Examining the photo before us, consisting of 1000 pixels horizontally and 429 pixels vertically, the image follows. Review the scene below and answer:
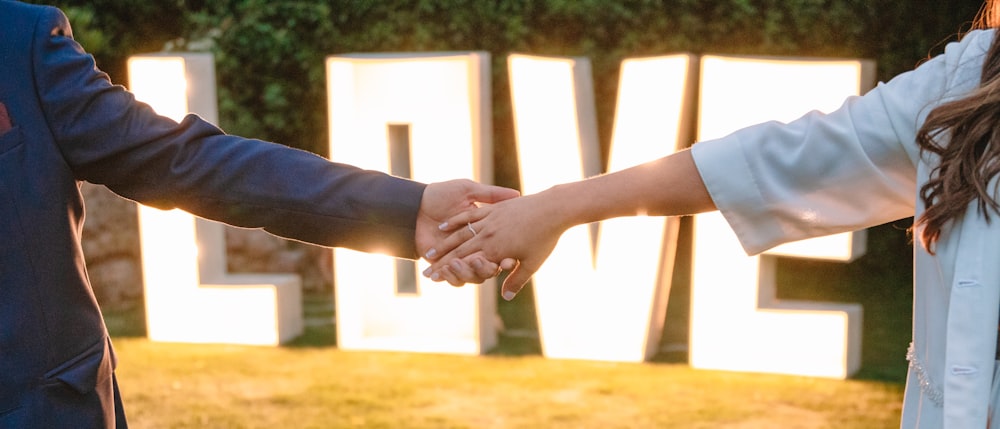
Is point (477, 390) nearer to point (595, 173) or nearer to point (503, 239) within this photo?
point (595, 173)

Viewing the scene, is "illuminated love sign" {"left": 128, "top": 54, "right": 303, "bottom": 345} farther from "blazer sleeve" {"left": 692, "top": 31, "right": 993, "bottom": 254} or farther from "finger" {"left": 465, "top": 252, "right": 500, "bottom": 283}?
"blazer sleeve" {"left": 692, "top": 31, "right": 993, "bottom": 254}

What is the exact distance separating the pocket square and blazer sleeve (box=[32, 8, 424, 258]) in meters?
0.07

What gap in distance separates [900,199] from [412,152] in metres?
4.18

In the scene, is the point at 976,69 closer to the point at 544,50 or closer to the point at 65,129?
the point at 65,129

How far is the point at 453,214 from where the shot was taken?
9.69ft

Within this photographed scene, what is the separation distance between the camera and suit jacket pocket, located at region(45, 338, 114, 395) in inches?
75.8

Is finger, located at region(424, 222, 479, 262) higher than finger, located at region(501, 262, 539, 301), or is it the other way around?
finger, located at region(424, 222, 479, 262)

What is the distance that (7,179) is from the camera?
1867 mm

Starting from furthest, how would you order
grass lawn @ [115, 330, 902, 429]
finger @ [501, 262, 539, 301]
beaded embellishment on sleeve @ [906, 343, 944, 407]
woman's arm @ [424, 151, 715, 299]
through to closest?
1. grass lawn @ [115, 330, 902, 429]
2. finger @ [501, 262, 539, 301]
3. woman's arm @ [424, 151, 715, 299]
4. beaded embellishment on sleeve @ [906, 343, 944, 407]

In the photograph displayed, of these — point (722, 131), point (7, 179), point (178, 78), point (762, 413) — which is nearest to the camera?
point (7, 179)

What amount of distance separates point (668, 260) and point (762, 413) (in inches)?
43.9

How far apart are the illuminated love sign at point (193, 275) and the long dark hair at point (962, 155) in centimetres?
486

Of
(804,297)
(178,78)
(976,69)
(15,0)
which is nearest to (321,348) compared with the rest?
(178,78)

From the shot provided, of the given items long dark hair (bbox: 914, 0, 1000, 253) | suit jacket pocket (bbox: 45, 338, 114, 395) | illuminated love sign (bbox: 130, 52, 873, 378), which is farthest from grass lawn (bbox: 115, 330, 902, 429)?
long dark hair (bbox: 914, 0, 1000, 253)
